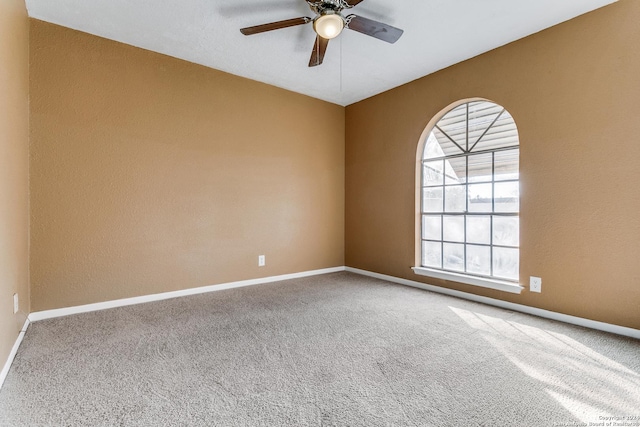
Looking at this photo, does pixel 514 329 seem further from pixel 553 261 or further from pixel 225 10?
pixel 225 10

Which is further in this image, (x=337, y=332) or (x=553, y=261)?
(x=553, y=261)

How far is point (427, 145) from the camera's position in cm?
362

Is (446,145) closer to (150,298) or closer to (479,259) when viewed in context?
(479,259)

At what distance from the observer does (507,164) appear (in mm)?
2908

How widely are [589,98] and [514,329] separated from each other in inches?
74.5

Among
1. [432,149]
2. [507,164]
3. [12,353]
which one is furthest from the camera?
[432,149]

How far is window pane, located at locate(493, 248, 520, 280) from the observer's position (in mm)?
2846

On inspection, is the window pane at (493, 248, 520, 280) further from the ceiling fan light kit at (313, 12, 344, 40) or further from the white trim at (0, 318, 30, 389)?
the white trim at (0, 318, 30, 389)

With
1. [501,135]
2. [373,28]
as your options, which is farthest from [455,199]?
[373,28]

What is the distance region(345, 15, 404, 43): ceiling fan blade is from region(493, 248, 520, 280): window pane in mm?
2203

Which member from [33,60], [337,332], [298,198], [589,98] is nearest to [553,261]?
[589,98]

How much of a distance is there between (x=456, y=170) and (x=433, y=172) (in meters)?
0.29

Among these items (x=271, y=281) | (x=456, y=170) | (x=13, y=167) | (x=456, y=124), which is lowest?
(x=271, y=281)

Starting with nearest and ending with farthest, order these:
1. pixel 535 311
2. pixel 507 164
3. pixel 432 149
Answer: pixel 535 311 < pixel 507 164 < pixel 432 149
